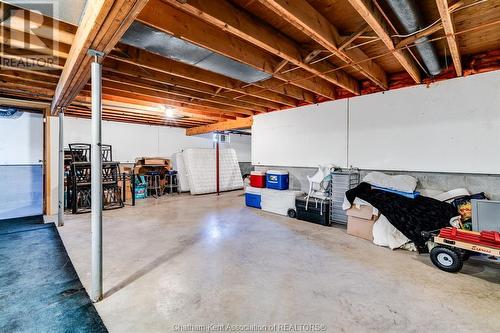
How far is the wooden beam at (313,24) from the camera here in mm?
1778

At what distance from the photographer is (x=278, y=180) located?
5168mm

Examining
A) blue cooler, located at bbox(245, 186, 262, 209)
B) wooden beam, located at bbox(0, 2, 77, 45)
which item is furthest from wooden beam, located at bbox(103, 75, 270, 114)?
blue cooler, located at bbox(245, 186, 262, 209)

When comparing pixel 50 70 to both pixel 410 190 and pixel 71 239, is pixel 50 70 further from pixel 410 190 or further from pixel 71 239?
pixel 410 190

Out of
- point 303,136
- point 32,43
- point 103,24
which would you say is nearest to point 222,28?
point 103,24

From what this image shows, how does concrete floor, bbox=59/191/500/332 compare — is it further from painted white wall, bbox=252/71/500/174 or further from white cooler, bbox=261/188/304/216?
painted white wall, bbox=252/71/500/174

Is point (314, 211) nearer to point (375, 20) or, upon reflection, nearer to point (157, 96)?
point (375, 20)

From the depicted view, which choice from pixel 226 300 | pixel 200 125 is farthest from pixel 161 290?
pixel 200 125

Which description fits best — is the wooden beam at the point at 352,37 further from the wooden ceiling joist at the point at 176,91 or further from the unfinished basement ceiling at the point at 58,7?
the wooden ceiling joist at the point at 176,91

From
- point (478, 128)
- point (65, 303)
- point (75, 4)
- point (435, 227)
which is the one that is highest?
point (75, 4)

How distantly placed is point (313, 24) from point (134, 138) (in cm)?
700

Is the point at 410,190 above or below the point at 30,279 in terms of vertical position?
above

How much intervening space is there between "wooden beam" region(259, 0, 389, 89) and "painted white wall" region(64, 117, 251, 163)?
6.87 meters

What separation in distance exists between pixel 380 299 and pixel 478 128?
9.34ft

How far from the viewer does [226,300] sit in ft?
6.25
